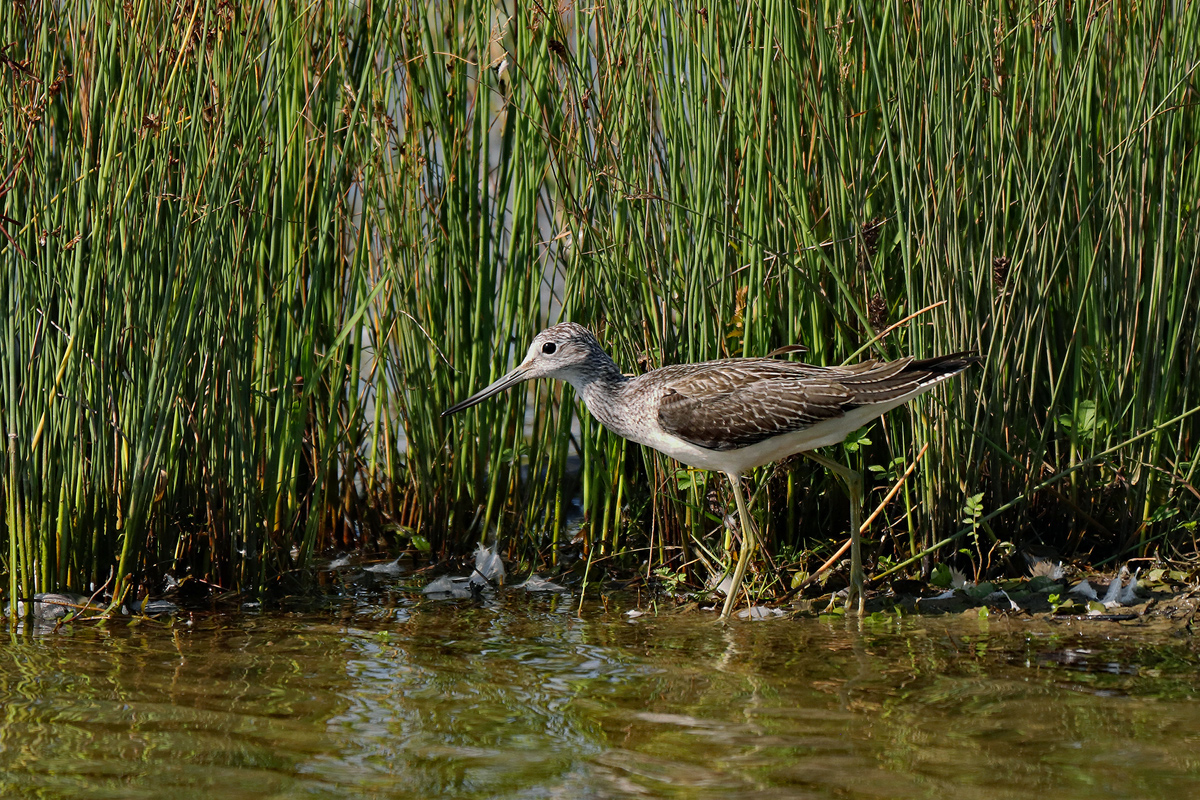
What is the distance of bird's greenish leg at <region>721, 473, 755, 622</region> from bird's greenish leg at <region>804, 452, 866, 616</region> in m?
0.35

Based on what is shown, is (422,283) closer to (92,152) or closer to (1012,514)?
(92,152)

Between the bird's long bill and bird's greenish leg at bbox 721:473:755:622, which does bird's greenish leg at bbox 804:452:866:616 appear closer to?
bird's greenish leg at bbox 721:473:755:622

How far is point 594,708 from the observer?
13.5ft

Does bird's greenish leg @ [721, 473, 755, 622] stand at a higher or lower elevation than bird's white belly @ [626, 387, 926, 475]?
lower

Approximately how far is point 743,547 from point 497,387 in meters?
1.21

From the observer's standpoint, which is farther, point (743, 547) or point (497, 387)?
point (497, 387)

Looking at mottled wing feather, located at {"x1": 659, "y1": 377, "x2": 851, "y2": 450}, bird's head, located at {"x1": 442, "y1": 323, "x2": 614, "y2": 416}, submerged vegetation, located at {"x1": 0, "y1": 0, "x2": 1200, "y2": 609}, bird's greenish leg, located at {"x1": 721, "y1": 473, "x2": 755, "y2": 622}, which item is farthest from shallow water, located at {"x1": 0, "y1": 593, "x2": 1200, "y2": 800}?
bird's head, located at {"x1": 442, "y1": 323, "x2": 614, "y2": 416}

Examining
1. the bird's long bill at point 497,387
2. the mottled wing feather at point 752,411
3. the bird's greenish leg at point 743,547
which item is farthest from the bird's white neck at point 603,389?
the bird's greenish leg at point 743,547

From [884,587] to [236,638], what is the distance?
2.60 m

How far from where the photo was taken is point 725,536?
5.62 meters

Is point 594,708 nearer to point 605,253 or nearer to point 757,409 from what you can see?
point 757,409

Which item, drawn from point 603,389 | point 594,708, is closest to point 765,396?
point 603,389

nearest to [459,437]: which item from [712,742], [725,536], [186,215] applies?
[725,536]

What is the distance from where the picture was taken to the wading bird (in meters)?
4.94
